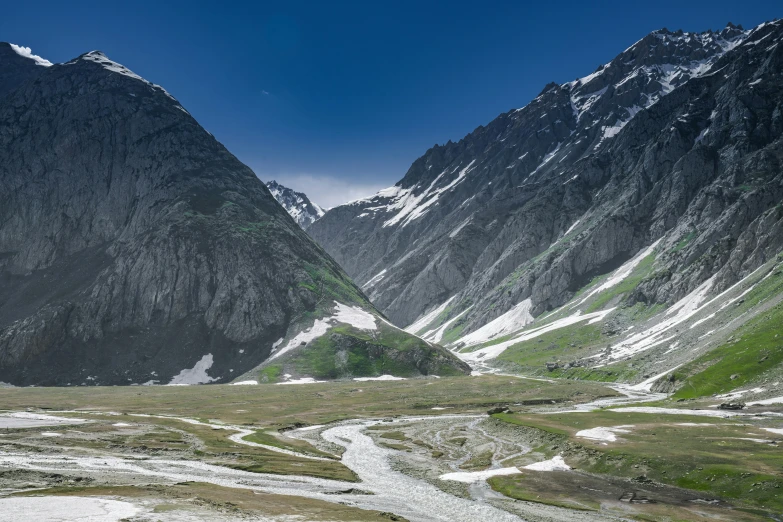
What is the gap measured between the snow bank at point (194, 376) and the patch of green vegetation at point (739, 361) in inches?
5994

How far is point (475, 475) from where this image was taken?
53656mm

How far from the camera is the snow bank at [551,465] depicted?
184ft

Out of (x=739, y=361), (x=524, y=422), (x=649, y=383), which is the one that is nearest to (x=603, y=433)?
(x=524, y=422)

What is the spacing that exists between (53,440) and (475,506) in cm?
5729

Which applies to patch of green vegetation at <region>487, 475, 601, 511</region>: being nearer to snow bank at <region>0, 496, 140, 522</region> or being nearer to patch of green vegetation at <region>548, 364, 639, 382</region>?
snow bank at <region>0, 496, 140, 522</region>

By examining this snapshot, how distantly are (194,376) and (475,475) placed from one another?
16122cm

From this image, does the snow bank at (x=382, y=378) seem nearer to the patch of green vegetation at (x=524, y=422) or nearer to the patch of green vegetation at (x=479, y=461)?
the patch of green vegetation at (x=524, y=422)

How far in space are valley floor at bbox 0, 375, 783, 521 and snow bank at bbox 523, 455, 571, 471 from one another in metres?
0.22

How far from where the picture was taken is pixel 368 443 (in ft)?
252

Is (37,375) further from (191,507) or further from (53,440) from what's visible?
(191,507)

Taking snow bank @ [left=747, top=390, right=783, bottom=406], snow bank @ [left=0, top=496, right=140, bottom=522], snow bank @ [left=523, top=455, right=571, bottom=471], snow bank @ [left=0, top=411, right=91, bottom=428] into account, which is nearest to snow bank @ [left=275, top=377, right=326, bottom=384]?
snow bank @ [left=0, top=411, right=91, bottom=428]

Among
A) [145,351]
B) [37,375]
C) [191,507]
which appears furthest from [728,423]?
[37,375]

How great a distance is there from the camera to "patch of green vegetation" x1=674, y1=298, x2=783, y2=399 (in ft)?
339

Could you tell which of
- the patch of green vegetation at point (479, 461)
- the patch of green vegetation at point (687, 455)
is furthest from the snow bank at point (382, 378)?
the patch of green vegetation at point (479, 461)
